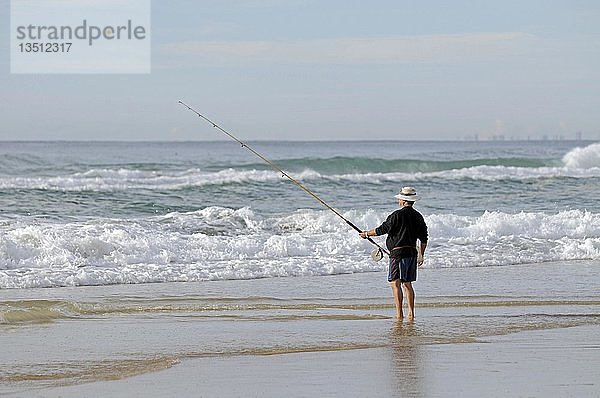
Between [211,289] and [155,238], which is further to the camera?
[155,238]

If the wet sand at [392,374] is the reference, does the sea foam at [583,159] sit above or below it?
above

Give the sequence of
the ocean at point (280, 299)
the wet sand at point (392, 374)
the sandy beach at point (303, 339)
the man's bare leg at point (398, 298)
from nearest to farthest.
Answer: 1. the wet sand at point (392, 374)
2. the sandy beach at point (303, 339)
3. the ocean at point (280, 299)
4. the man's bare leg at point (398, 298)

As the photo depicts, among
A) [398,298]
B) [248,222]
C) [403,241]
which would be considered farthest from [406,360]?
[248,222]

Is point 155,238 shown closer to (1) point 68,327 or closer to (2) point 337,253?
(2) point 337,253

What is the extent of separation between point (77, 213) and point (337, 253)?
21.1 ft

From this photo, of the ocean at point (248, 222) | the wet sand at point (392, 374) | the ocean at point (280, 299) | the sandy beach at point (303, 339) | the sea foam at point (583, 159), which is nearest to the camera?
the wet sand at point (392, 374)

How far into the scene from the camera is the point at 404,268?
894 centimetres

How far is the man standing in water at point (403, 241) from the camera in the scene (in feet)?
29.2

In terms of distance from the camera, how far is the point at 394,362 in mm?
6754

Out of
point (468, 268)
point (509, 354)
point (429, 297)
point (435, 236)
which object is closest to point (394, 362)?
point (509, 354)

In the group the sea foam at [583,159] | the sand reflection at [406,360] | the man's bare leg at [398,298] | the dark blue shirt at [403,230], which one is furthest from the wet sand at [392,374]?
the sea foam at [583,159]

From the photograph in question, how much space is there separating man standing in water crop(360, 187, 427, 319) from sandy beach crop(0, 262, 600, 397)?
0.29m

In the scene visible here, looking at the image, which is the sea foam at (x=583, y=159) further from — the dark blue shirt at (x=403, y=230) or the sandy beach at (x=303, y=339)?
the dark blue shirt at (x=403, y=230)

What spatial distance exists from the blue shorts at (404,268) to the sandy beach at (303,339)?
A: 408mm
